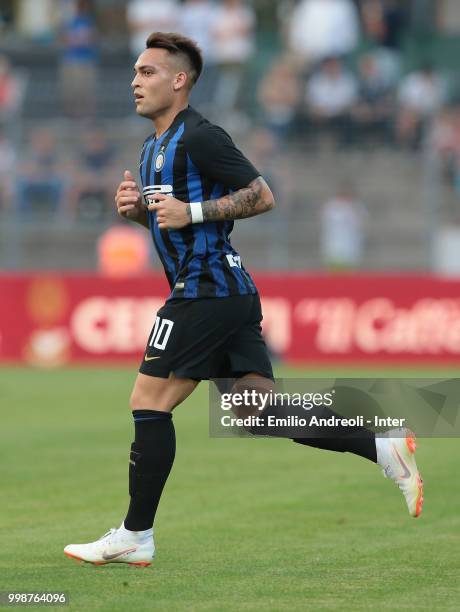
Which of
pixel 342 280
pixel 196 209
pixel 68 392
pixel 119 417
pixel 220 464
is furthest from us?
pixel 342 280

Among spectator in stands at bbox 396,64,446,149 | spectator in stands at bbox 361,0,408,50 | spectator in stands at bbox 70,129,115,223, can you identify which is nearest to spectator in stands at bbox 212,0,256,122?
spectator in stands at bbox 361,0,408,50

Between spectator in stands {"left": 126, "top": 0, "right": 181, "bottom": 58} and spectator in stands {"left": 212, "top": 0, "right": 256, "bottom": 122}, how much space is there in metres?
0.77

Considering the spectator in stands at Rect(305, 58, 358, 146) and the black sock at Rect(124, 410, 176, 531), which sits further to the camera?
the spectator in stands at Rect(305, 58, 358, 146)

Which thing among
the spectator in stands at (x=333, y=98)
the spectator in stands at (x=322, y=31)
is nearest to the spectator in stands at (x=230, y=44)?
the spectator in stands at (x=322, y=31)

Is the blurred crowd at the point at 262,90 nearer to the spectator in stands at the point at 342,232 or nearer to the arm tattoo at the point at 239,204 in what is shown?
the spectator in stands at the point at 342,232

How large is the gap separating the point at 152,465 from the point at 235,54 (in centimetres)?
1835

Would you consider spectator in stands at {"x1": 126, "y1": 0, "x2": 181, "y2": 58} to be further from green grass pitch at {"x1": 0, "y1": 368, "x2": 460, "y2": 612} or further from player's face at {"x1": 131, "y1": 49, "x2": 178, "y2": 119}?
player's face at {"x1": 131, "y1": 49, "x2": 178, "y2": 119}

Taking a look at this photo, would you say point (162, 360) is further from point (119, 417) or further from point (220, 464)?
point (119, 417)

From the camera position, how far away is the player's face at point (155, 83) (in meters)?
7.14

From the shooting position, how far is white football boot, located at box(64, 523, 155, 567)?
6980 mm

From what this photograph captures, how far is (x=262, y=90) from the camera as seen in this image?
77.5 feet

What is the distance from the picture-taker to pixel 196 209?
6910 mm

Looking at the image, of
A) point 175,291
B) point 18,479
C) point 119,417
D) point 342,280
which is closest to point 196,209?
point 175,291

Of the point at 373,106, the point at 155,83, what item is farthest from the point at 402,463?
the point at 373,106
